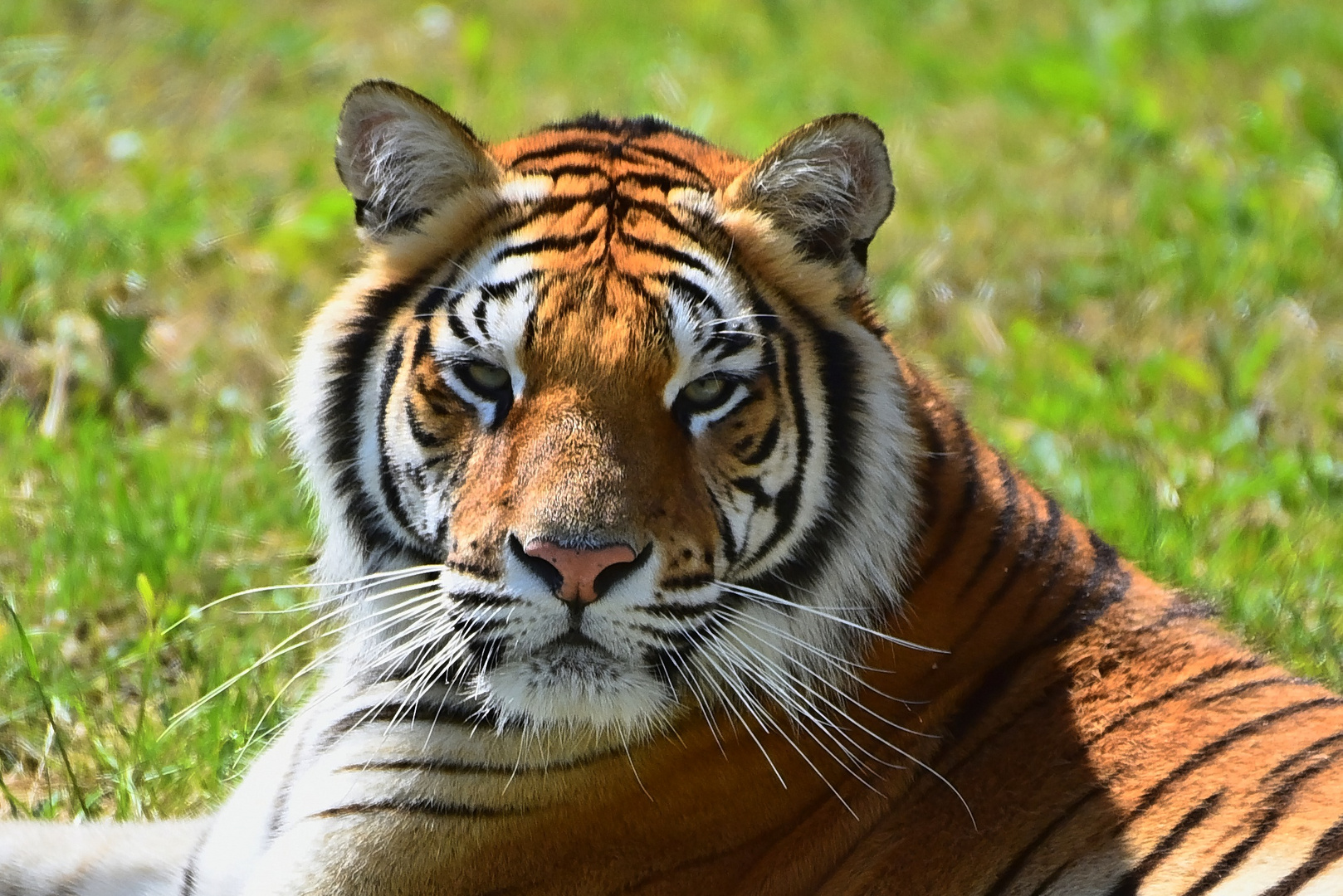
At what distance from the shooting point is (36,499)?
364 cm

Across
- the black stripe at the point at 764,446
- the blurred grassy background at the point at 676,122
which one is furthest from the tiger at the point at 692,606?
the blurred grassy background at the point at 676,122

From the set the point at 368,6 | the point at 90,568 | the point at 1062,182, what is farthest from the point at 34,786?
the point at 368,6

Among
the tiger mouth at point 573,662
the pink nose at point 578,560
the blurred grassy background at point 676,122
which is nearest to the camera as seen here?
the pink nose at point 578,560

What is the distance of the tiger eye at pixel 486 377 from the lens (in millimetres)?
2281

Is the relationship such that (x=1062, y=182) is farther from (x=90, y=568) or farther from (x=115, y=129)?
(x=90, y=568)

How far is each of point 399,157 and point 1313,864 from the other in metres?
1.66

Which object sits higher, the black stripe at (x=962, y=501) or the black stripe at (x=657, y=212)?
the black stripe at (x=657, y=212)

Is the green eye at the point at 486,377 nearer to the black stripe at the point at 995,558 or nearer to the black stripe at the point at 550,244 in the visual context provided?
the black stripe at the point at 550,244

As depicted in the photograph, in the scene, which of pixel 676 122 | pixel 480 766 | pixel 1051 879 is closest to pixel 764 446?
pixel 480 766

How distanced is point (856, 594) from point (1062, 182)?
382 cm

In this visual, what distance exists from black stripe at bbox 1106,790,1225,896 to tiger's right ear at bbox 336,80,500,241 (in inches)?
54.6

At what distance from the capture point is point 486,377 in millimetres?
2295

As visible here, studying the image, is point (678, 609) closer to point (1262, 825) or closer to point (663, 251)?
point (663, 251)

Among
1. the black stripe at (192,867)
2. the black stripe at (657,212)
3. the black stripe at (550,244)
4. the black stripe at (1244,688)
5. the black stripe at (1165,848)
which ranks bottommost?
the black stripe at (192,867)
